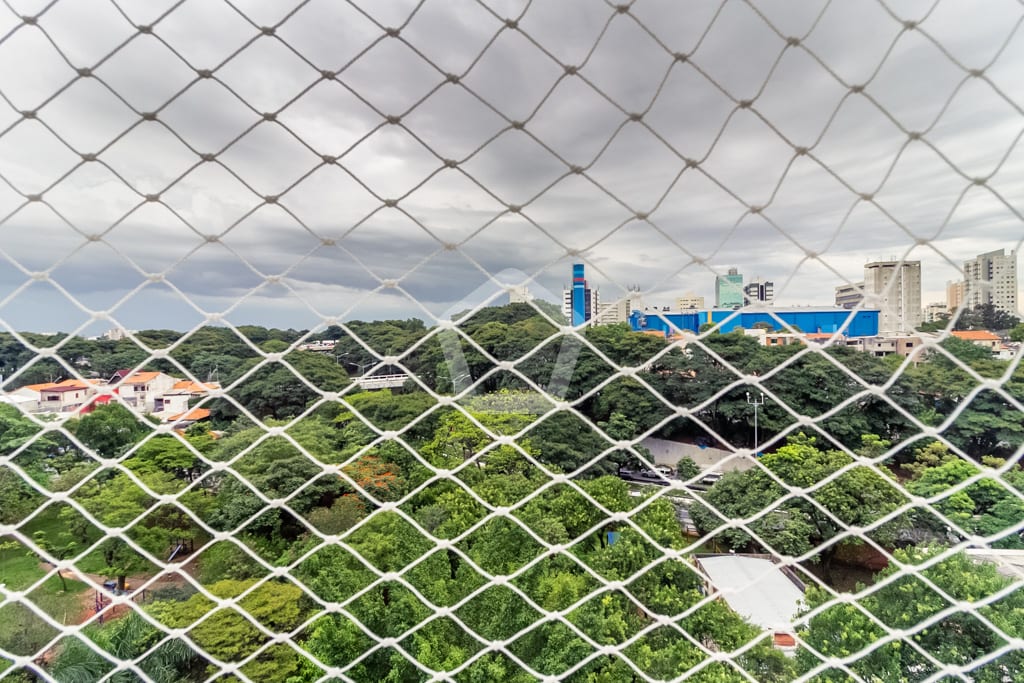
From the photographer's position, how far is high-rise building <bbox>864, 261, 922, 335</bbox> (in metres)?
0.66

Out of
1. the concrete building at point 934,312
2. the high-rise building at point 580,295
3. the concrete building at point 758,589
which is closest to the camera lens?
the concrete building at point 934,312

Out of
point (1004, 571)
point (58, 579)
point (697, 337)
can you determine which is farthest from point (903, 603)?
point (58, 579)

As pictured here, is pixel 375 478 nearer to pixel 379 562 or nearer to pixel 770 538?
pixel 379 562

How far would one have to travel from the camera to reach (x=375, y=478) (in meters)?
4.38

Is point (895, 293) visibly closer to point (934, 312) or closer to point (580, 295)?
point (934, 312)

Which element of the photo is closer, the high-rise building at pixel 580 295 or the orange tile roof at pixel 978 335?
the orange tile roof at pixel 978 335

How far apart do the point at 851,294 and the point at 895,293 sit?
77 millimetres

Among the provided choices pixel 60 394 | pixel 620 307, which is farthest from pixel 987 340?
pixel 60 394

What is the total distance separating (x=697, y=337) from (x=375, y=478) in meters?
4.08

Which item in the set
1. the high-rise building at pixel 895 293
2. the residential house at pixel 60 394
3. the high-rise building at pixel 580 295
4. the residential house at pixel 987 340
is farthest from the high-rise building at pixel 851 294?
the residential house at pixel 60 394

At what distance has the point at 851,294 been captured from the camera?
841 millimetres

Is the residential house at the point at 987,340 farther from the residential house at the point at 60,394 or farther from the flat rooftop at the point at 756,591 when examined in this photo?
the residential house at the point at 60,394

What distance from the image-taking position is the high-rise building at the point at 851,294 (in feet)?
2.28

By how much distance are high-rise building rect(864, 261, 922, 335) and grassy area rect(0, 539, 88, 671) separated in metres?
3.60
